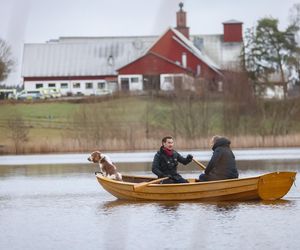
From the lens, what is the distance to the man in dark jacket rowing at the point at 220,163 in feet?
72.1

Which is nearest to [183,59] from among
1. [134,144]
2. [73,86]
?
[73,86]

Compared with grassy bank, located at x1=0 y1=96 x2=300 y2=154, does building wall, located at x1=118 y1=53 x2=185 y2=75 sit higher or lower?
higher

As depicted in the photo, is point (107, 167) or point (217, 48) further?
point (217, 48)

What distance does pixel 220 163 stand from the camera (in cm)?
2234

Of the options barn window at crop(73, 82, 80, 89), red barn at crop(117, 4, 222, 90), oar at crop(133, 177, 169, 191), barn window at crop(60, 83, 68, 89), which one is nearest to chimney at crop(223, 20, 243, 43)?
red barn at crop(117, 4, 222, 90)

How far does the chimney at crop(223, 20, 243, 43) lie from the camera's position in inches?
3807

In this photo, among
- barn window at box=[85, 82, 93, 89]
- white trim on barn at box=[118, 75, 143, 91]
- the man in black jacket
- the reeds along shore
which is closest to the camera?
the man in black jacket

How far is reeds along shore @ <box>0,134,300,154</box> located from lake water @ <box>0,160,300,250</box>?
23248 mm

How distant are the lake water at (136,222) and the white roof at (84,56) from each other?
6410 centimetres

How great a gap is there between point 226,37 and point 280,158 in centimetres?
5454

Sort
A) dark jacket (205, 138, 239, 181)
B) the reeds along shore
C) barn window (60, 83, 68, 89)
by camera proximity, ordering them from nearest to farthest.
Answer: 1. dark jacket (205, 138, 239, 181)
2. the reeds along shore
3. barn window (60, 83, 68, 89)

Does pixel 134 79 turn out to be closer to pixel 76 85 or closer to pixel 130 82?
pixel 130 82

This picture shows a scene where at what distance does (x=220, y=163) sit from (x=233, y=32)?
248 feet

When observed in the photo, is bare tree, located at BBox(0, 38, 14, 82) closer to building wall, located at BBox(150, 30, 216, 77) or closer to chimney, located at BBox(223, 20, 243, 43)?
building wall, located at BBox(150, 30, 216, 77)
